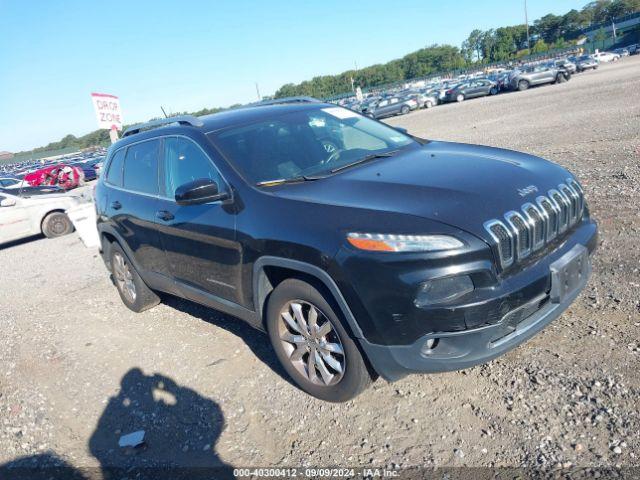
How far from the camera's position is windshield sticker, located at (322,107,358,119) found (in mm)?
4598

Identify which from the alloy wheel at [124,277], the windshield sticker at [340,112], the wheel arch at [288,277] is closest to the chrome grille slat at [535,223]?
the wheel arch at [288,277]

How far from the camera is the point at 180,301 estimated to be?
231 inches

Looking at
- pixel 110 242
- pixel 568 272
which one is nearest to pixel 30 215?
pixel 110 242

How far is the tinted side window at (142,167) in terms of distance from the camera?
4.52 meters

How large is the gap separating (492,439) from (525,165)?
1.77m

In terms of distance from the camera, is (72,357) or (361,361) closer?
(361,361)

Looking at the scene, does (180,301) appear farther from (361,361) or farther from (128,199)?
(361,361)

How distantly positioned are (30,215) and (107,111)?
301 centimetres

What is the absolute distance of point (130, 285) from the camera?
559 centimetres

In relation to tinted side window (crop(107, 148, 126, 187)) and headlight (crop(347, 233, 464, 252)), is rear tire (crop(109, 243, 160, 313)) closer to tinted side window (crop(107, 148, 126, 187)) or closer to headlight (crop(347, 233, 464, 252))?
tinted side window (crop(107, 148, 126, 187))

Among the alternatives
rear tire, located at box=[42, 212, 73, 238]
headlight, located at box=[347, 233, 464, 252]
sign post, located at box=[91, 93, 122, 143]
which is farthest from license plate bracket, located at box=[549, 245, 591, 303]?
rear tire, located at box=[42, 212, 73, 238]

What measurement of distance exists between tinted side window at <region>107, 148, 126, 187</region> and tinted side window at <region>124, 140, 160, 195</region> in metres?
0.17

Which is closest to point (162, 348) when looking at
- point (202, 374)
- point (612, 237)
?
point (202, 374)

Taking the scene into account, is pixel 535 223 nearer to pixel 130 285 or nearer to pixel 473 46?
pixel 130 285
